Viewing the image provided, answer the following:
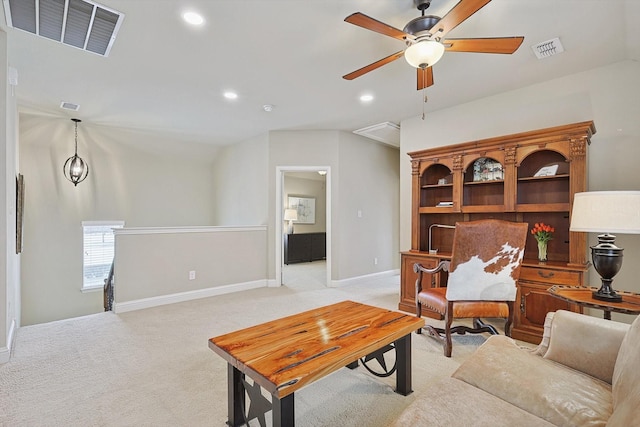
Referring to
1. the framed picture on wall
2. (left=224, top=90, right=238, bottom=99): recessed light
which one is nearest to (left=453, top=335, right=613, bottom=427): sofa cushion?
(left=224, top=90, right=238, bottom=99): recessed light

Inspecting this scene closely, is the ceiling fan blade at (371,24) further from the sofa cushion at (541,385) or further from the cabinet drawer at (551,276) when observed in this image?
the cabinet drawer at (551,276)

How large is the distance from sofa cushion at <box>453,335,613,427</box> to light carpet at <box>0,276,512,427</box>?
0.66 m

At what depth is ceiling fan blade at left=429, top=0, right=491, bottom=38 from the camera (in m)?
1.64

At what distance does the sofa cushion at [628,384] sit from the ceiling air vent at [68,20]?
3.23 m

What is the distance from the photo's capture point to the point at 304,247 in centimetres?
782

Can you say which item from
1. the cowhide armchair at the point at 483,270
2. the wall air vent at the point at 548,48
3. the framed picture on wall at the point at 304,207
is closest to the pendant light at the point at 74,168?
the framed picture on wall at the point at 304,207

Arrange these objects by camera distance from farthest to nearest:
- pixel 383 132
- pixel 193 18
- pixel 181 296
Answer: pixel 383 132 < pixel 181 296 < pixel 193 18

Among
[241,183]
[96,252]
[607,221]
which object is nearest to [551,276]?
[607,221]

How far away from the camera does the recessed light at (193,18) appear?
2186mm

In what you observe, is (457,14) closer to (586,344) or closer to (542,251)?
(586,344)

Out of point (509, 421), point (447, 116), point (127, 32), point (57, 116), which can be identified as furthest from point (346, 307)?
point (57, 116)

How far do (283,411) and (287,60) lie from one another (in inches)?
107

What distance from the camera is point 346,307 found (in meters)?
2.32

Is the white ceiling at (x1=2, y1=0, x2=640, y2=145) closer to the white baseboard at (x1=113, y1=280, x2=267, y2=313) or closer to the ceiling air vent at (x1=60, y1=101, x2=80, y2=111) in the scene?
the ceiling air vent at (x1=60, y1=101, x2=80, y2=111)
